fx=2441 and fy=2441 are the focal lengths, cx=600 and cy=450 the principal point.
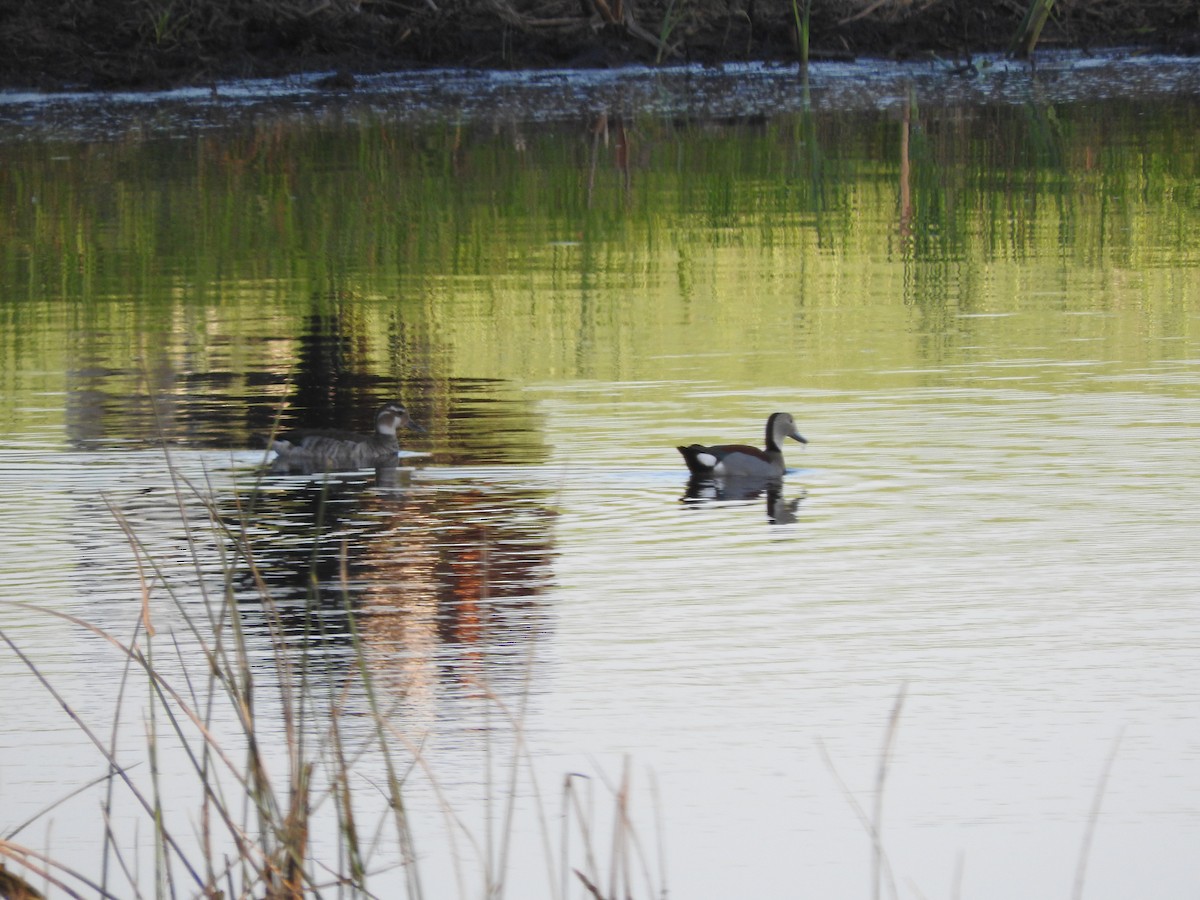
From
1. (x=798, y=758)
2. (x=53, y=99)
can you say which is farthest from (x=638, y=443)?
(x=53, y=99)

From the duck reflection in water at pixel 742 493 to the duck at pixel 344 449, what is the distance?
153 cm

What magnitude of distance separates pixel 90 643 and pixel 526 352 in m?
6.13

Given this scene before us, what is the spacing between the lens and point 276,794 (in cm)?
628

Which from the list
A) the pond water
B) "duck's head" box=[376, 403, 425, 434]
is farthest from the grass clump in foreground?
"duck's head" box=[376, 403, 425, 434]

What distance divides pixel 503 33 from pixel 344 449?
905 inches

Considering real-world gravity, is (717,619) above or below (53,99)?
below

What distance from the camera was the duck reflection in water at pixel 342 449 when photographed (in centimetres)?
1109

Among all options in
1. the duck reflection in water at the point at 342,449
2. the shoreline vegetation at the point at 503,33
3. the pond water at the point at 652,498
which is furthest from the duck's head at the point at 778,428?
the shoreline vegetation at the point at 503,33

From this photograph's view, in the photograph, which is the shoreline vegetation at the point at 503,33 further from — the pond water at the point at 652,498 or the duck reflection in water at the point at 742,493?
the duck reflection in water at the point at 742,493

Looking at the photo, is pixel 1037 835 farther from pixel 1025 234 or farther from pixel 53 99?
pixel 53 99

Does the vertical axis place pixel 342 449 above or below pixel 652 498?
above

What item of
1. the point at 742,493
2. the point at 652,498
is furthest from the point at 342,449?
the point at 742,493

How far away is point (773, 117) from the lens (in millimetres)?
26703

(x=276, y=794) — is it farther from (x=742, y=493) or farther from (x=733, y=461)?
(x=733, y=461)
